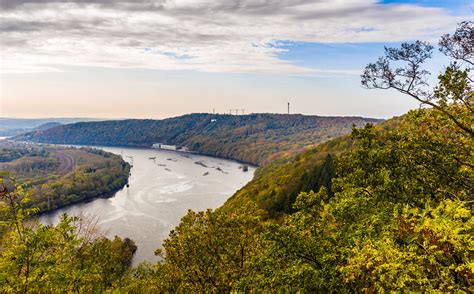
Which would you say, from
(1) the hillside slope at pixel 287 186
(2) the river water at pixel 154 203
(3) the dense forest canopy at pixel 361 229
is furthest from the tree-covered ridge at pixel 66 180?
(3) the dense forest canopy at pixel 361 229

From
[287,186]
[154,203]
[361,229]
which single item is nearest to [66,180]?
[154,203]

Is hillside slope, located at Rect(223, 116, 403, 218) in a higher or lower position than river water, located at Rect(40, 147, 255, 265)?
higher

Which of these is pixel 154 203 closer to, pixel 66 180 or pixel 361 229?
pixel 66 180

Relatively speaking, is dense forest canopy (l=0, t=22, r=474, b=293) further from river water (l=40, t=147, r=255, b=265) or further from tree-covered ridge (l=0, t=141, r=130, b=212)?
tree-covered ridge (l=0, t=141, r=130, b=212)

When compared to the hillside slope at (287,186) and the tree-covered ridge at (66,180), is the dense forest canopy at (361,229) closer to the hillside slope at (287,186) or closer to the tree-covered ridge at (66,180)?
the hillside slope at (287,186)

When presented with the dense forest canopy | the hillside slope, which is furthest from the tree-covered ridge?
the dense forest canopy

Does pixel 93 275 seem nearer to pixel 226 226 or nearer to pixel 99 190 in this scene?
pixel 226 226
